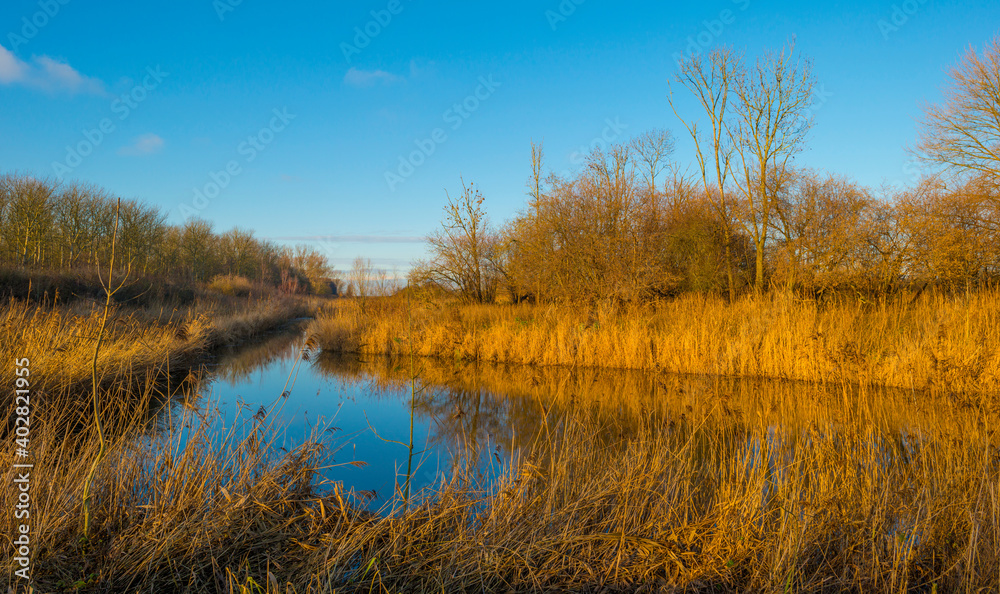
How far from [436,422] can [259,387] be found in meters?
3.78

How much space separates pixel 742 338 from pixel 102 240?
28.1 m

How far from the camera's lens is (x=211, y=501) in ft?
8.44

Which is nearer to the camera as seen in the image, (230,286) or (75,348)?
(75,348)

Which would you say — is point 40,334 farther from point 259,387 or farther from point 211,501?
point 211,501

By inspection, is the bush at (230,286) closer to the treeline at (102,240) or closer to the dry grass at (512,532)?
the treeline at (102,240)

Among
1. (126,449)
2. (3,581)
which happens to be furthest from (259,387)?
(3,581)

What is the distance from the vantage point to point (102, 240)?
23109mm

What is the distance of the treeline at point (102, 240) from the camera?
19078mm

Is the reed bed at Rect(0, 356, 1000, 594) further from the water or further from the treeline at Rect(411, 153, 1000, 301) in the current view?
the treeline at Rect(411, 153, 1000, 301)

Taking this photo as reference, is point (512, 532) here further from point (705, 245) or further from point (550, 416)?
point (705, 245)

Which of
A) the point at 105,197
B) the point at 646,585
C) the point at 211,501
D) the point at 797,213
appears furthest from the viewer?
the point at 105,197

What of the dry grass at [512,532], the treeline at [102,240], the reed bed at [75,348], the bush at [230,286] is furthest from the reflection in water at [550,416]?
the bush at [230,286]

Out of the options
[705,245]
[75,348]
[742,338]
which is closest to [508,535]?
[75,348]

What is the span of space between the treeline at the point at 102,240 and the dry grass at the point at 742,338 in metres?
7.35
